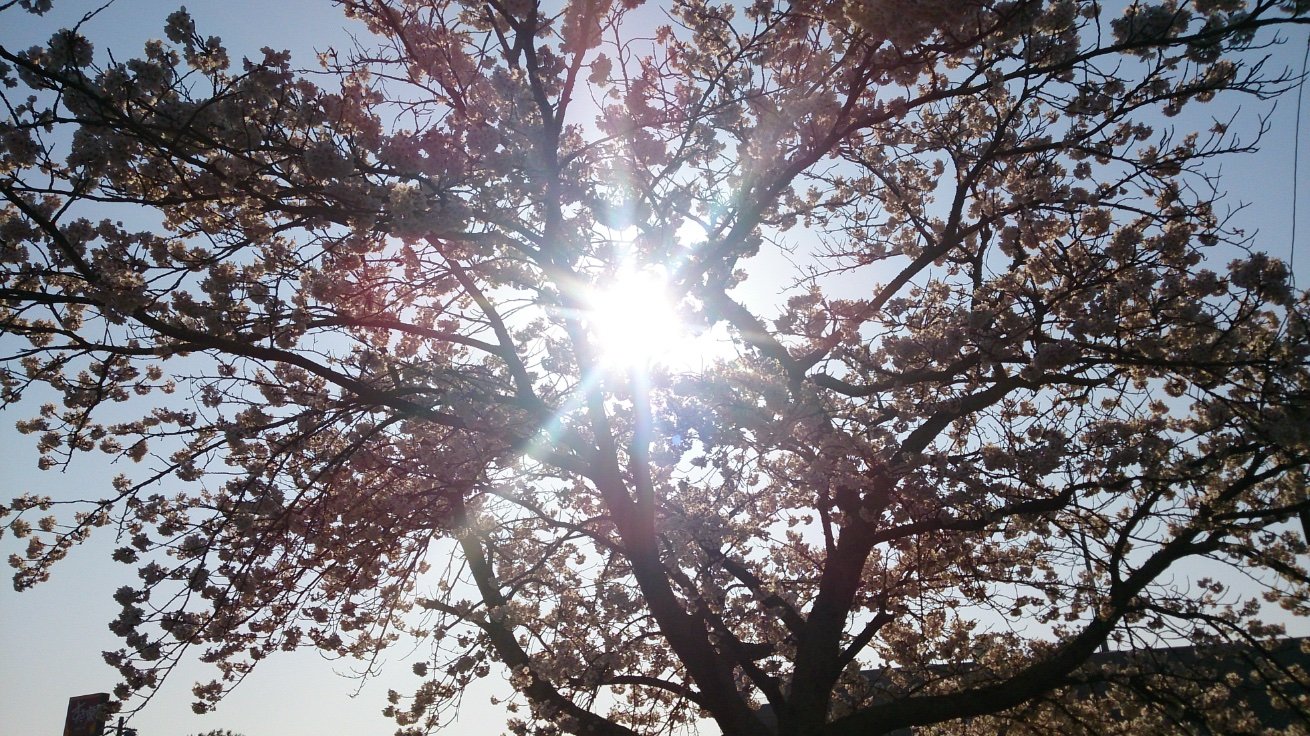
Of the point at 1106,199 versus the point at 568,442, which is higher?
the point at 1106,199

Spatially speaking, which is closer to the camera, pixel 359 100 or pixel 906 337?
pixel 359 100

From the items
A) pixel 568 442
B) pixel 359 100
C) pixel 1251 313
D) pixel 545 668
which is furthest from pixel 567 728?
pixel 1251 313

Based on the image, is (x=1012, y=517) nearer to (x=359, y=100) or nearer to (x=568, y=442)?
(x=568, y=442)

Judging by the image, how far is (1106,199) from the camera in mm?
6930

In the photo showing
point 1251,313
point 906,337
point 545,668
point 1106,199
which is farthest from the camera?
point 545,668

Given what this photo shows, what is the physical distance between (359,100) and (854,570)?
5737mm

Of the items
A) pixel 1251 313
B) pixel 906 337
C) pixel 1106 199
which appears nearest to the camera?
pixel 1251 313

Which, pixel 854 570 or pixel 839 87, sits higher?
pixel 839 87

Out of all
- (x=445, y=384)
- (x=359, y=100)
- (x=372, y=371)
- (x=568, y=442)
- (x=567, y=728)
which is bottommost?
(x=567, y=728)

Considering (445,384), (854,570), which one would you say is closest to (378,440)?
(445,384)

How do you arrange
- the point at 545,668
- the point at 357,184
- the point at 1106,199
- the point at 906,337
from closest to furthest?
the point at 357,184, the point at 906,337, the point at 1106,199, the point at 545,668

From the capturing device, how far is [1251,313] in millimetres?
5613

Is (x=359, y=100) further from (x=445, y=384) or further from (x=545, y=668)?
(x=545, y=668)

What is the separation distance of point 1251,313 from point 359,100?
6.65 metres
